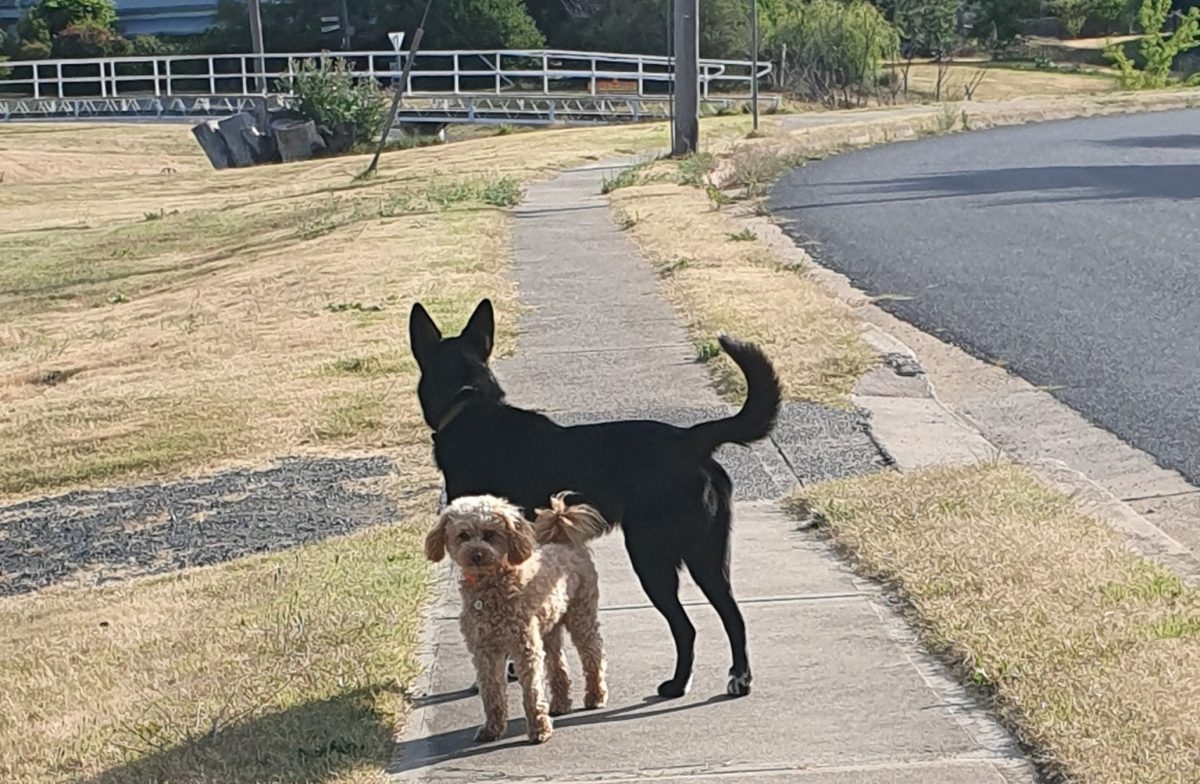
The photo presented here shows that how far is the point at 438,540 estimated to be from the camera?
4.86 meters

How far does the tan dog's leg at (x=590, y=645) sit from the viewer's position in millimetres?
5121

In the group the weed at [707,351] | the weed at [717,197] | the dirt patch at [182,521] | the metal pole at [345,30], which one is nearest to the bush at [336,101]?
the metal pole at [345,30]

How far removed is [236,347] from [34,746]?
28.1 feet

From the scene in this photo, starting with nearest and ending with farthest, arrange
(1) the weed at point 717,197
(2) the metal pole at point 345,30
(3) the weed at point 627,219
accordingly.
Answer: (3) the weed at point 627,219 < (1) the weed at point 717,197 < (2) the metal pole at point 345,30

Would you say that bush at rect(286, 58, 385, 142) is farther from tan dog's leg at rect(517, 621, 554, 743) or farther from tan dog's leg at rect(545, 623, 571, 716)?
tan dog's leg at rect(517, 621, 554, 743)

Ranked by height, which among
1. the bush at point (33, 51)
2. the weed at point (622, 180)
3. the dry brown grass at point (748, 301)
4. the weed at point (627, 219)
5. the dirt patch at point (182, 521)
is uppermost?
the bush at point (33, 51)

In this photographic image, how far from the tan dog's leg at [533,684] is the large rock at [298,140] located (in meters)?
35.2

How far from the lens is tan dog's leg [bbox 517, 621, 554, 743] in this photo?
4.86 metres

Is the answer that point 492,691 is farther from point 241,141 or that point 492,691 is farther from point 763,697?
point 241,141

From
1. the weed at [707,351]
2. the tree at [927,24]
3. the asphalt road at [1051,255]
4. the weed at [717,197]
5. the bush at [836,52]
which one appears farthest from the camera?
the tree at [927,24]

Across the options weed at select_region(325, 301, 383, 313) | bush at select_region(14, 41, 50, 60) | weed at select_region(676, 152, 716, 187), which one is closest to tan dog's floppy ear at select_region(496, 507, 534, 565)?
weed at select_region(325, 301, 383, 313)

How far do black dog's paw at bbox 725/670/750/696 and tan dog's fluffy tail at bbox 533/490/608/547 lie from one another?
588mm

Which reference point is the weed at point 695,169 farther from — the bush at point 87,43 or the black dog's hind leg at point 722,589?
the bush at point 87,43

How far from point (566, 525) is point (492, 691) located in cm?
50
